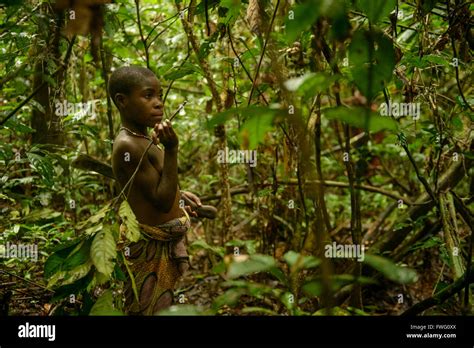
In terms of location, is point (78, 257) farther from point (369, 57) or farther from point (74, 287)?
point (369, 57)

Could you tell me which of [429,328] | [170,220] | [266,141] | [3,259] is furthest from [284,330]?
[266,141]

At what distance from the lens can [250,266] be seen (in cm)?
88

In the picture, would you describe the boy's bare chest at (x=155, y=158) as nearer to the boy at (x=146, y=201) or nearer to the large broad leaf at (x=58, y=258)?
the boy at (x=146, y=201)

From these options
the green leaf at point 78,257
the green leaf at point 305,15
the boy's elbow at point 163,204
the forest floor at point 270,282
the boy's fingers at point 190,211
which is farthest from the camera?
the forest floor at point 270,282

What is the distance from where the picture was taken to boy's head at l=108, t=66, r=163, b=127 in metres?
2.17

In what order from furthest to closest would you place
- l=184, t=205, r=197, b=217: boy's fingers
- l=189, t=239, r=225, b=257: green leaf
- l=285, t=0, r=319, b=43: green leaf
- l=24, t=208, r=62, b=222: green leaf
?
l=24, t=208, r=62, b=222: green leaf → l=189, t=239, r=225, b=257: green leaf → l=184, t=205, r=197, b=217: boy's fingers → l=285, t=0, r=319, b=43: green leaf

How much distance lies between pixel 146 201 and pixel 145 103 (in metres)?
0.43

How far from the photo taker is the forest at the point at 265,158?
3.10ft

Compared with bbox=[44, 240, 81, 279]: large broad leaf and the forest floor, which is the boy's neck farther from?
the forest floor

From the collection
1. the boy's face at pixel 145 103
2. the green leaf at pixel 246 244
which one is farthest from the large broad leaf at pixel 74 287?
the green leaf at pixel 246 244

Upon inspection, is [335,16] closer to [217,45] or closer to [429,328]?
[429,328]

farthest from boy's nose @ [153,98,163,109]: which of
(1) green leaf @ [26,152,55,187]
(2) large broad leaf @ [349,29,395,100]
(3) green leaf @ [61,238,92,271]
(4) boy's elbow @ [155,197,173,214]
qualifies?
(2) large broad leaf @ [349,29,395,100]

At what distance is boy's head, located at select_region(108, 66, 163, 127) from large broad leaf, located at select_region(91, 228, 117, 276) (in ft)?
3.20

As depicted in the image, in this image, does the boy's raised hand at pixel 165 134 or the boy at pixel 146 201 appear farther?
the boy at pixel 146 201
